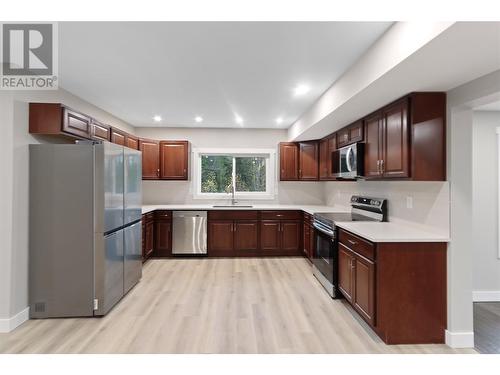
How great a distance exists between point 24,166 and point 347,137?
372cm

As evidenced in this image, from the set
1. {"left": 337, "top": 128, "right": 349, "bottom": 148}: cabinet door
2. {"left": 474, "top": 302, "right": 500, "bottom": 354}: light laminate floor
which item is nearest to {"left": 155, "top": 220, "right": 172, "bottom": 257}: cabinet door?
{"left": 337, "top": 128, "right": 349, "bottom": 148}: cabinet door

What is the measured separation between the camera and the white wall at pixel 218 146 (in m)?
5.63

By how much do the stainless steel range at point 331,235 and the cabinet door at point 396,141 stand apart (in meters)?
0.75

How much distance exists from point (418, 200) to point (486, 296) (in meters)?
1.73

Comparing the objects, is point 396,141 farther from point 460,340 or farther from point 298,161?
point 298,161

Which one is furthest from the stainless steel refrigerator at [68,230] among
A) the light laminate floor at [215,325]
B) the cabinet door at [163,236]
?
the cabinet door at [163,236]

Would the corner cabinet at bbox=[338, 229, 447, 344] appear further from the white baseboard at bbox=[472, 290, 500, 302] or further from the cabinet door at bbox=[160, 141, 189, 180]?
the cabinet door at bbox=[160, 141, 189, 180]

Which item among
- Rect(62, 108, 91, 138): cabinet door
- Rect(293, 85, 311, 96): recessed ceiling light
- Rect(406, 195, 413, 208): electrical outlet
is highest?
Rect(293, 85, 311, 96): recessed ceiling light

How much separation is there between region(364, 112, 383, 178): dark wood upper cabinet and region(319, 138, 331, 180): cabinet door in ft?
4.73

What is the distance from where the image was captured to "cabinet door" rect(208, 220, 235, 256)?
198 inches

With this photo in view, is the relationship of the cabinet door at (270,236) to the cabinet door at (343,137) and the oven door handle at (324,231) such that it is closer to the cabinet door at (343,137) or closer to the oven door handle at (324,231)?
the oven door handle at (324,231)

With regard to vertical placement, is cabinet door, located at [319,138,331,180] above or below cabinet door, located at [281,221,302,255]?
above

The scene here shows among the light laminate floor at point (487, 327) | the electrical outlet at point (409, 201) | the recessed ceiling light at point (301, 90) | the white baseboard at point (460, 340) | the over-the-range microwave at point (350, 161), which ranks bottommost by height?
the light laminate floor at point (487, 327)

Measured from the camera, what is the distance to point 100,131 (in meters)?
3.66
